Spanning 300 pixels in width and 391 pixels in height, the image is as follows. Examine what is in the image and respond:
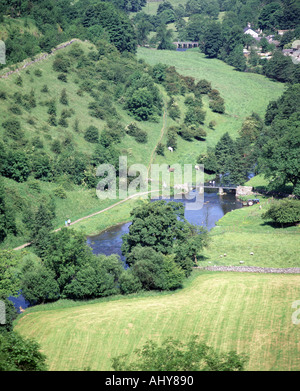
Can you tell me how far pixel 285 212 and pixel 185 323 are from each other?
3386 centimetres

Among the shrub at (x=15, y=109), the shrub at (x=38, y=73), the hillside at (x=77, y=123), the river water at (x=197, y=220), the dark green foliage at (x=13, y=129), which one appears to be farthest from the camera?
the shrub at (x=38, y=73)

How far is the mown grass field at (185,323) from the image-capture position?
50781 millimetres

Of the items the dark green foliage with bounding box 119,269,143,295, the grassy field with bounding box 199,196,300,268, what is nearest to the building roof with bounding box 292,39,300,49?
the grassy field with bounding box 199,196,300,268

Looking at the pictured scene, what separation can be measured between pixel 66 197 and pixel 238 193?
119ft

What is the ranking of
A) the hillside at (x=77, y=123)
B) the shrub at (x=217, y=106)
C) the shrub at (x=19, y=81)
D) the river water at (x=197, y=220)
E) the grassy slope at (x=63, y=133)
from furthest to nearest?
the shrub at (x=217, y=106)
the shrub at (x=19, y=81)
the hillside at (x=77, y=123)
the grassy slope at (x=63, y=133)
the river water at (x=197, y=220)

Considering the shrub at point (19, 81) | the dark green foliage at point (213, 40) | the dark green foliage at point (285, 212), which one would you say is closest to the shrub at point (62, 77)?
the shrub at point (19, 81)

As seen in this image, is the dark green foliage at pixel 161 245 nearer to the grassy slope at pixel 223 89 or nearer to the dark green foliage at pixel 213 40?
the grassy slope at pixel 223 89

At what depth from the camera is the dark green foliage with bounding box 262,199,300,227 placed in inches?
3275

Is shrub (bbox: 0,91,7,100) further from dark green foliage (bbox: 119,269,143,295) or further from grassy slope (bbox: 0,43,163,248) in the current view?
dark green foliage (bbox: 119,269,143,295)

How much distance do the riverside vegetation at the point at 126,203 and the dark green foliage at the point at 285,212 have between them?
503 millimetres

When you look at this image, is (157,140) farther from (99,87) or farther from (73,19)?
(73,19)

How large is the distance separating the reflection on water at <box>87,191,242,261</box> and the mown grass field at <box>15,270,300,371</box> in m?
18.6

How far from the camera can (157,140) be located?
127000 mm

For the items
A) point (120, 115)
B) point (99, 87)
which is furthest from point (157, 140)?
point (99, 87)
